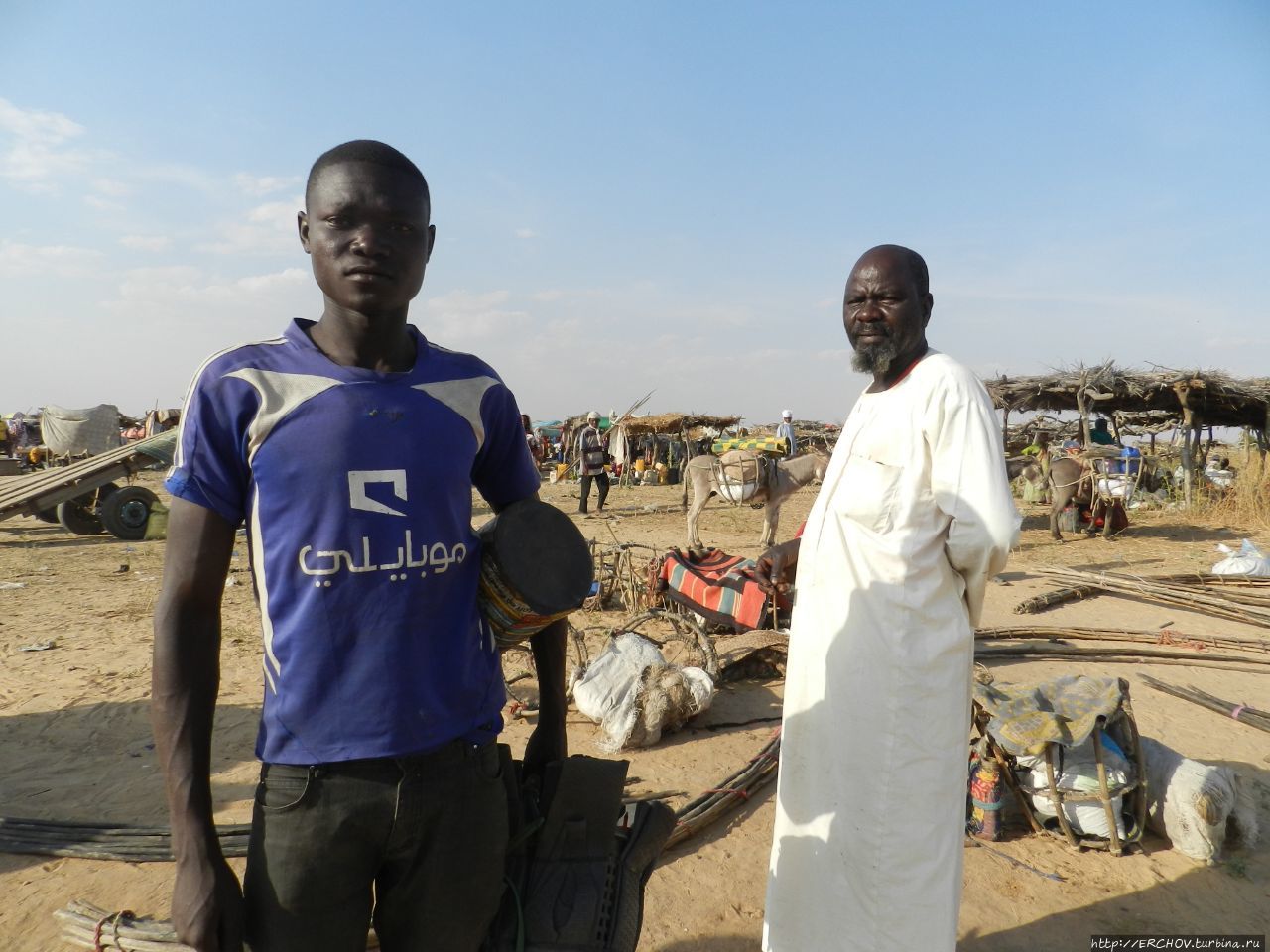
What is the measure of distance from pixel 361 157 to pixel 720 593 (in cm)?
493

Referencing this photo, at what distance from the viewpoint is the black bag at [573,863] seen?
4.54ft

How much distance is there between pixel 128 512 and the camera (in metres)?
11.8

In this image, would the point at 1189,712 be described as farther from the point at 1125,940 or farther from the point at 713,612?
the point at 713,612

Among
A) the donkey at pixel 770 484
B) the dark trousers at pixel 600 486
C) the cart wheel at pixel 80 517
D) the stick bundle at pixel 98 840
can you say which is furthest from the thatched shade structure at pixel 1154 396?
the cart wheel at pixel 80 517

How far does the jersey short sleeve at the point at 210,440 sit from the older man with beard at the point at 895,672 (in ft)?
5.44

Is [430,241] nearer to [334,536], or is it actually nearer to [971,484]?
[334,536]

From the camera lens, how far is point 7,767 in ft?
13.8

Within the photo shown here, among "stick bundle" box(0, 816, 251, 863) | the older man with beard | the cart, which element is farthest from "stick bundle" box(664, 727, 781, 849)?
the cart

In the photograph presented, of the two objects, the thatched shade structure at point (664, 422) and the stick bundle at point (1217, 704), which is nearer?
the stick bundle at point (1217, 704)

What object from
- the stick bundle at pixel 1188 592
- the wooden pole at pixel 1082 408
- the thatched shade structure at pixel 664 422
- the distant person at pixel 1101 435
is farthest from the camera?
the thatched shade structure at pixel 664 422

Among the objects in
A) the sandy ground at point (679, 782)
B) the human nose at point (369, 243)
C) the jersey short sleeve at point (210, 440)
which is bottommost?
the sandy ground at point (679, 782)

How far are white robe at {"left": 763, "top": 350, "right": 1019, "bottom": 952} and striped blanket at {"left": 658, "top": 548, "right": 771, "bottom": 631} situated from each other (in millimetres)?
3530

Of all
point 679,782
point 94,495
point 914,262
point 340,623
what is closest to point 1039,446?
point 679,782

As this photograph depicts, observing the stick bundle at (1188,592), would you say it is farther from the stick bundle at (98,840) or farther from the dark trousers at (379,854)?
the dark trousers at (379,854)
